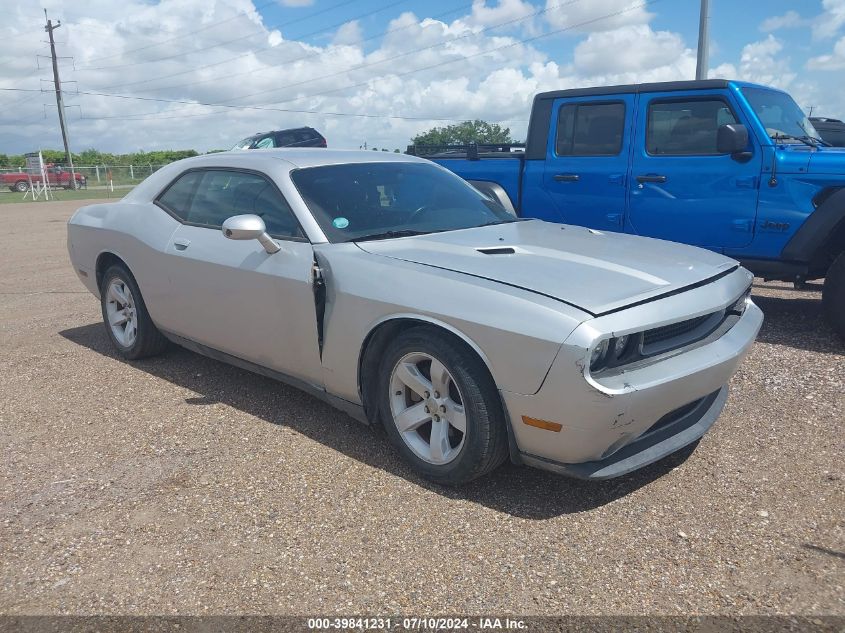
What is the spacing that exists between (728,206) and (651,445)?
3.36 m

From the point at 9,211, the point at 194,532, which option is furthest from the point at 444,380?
the point at 9,211

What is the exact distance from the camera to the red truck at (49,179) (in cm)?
4000

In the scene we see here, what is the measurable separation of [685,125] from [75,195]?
118 ft

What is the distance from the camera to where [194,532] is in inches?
121

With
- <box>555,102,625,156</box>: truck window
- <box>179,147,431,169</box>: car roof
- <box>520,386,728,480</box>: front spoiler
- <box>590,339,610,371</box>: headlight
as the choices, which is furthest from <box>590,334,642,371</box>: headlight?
<box>555,102,625,156</box>: truck window

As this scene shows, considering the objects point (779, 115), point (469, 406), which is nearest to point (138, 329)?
point (469, 406)

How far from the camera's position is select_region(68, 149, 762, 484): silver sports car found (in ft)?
9.56

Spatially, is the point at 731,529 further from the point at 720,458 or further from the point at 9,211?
the point at 9,211

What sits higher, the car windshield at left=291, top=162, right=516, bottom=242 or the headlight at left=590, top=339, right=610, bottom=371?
the car windshield at left=291, top=162, right=516, bottom=242

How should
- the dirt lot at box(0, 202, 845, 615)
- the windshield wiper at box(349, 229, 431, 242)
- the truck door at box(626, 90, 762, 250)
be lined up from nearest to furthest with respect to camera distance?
1. the dirt lot at box(0, 202, 845, 615)
2. the windshield wiper at box(349, 229, 431, 242)
3. the truck door at box(626, 90, 762, 250)

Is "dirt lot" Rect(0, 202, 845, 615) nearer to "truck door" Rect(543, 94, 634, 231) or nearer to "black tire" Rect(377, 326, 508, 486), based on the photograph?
"black tire" Rect(377, 326, 508, 486)

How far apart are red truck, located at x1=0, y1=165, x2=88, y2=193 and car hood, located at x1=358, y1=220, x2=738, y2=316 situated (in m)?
41.8

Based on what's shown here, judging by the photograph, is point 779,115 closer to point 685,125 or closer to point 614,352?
point 685,125

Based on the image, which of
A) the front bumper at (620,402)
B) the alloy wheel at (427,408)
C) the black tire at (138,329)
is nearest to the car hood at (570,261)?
the front bumper at (620,402)
